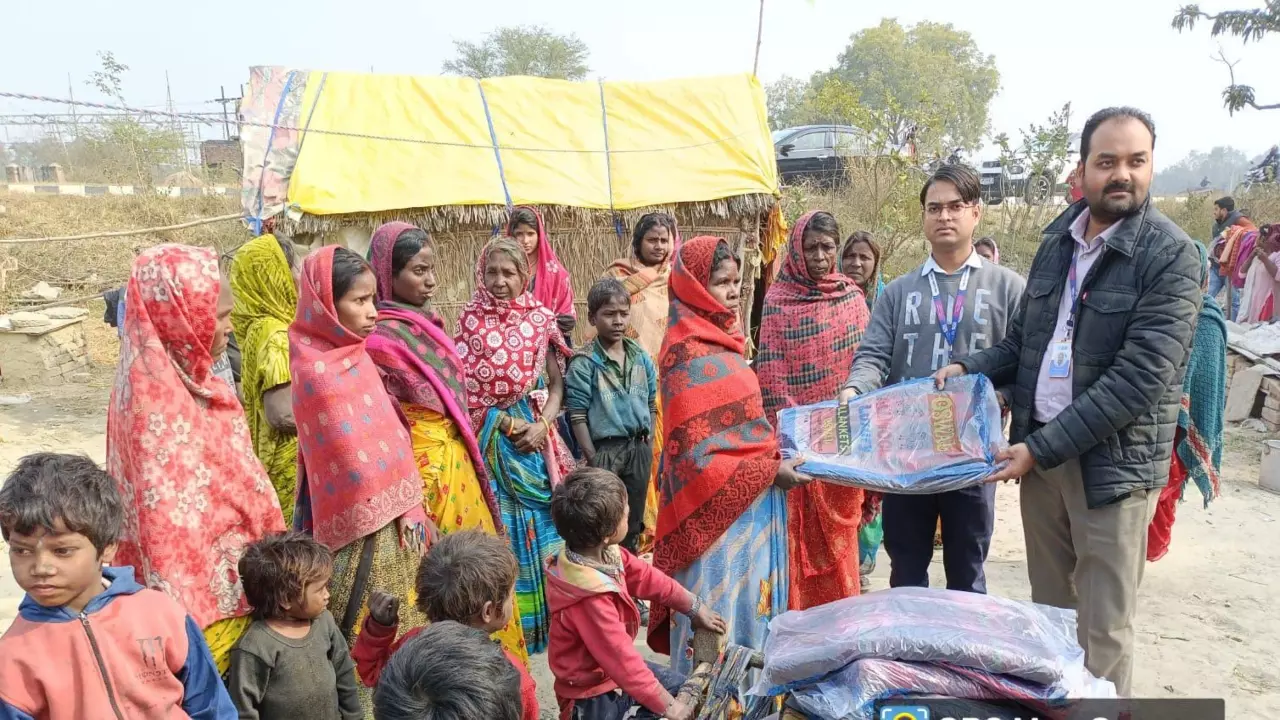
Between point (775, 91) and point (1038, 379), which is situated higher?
point (775, 91)

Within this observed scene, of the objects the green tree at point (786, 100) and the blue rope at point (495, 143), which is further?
the green tree at point (786, 100)

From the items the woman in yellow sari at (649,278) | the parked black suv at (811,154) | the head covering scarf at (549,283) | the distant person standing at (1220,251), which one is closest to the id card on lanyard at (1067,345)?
the woman in yellow sari at (649,278)

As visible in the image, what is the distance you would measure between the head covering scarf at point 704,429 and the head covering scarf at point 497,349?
900 mm

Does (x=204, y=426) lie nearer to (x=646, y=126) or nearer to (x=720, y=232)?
(x=720, y=232)

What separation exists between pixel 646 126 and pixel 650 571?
6403 mm

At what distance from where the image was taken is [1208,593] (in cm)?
439

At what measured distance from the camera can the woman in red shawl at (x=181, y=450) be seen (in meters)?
2.02

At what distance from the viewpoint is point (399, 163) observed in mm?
7230

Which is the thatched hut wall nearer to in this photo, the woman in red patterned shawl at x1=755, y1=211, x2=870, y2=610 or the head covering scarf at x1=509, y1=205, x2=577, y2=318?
the head covering scarf at x1=509, y1=205, x2=577, y2=318

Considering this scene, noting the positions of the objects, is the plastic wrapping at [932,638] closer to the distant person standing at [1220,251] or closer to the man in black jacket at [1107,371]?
the man in black jacket at [1107,371]

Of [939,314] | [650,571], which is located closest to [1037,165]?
[939,314]

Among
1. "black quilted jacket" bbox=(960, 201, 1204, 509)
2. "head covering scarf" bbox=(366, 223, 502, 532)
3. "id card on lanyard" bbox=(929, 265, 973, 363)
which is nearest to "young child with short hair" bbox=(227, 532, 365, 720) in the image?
"head covering scarf" bbox=(366, 223, 502, 532)

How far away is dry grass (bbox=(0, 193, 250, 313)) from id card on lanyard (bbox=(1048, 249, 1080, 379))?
38.5 ft

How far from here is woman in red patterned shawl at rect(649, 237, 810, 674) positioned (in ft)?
9.16
